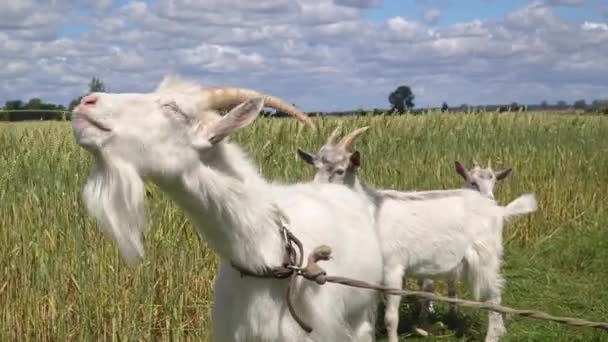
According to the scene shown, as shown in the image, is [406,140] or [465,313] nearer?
[465,313]

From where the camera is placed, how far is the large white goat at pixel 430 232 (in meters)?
7.56

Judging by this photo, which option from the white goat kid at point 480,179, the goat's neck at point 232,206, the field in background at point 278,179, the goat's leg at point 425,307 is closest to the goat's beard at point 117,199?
the goat's neck at point 232,206

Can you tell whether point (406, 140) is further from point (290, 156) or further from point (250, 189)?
point (250, 189)

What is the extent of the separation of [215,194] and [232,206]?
11 centimetres

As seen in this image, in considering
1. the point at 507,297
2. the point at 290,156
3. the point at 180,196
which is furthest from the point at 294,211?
the point at 507,297

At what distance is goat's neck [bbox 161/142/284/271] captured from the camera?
3.41 metres

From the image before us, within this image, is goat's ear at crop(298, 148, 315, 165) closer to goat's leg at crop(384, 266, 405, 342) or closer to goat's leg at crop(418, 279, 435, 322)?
goat's leg at crop(384, 266, 405, 342)

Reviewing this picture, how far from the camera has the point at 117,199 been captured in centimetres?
329

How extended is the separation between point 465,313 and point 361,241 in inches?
171

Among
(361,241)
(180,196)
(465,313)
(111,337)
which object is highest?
(180,196)

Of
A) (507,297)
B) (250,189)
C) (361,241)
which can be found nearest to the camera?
(250,189)

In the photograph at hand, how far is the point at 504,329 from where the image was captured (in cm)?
788

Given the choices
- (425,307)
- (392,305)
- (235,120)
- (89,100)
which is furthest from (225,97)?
(425,307)

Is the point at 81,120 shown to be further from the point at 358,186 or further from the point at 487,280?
the point at 487,280
